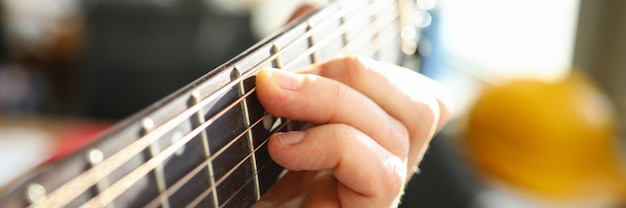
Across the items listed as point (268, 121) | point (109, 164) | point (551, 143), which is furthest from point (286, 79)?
point (551, 143)

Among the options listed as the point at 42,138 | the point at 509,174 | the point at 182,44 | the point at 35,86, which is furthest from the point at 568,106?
the point at 35,86

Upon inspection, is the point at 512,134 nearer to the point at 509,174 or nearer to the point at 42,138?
the point at 509,174

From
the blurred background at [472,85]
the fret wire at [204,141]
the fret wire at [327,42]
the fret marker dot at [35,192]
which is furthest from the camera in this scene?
the blurred background at [472,85]

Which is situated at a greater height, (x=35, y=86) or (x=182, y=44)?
(x=182, y=44)

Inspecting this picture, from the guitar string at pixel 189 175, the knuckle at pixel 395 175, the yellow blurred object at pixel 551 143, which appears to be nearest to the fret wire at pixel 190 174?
the guitar string at pixel 189 175

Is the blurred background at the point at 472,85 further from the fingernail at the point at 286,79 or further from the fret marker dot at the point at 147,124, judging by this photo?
the fret marker dot at the point at 147,124

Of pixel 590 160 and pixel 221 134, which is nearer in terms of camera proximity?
pixel 221 134
